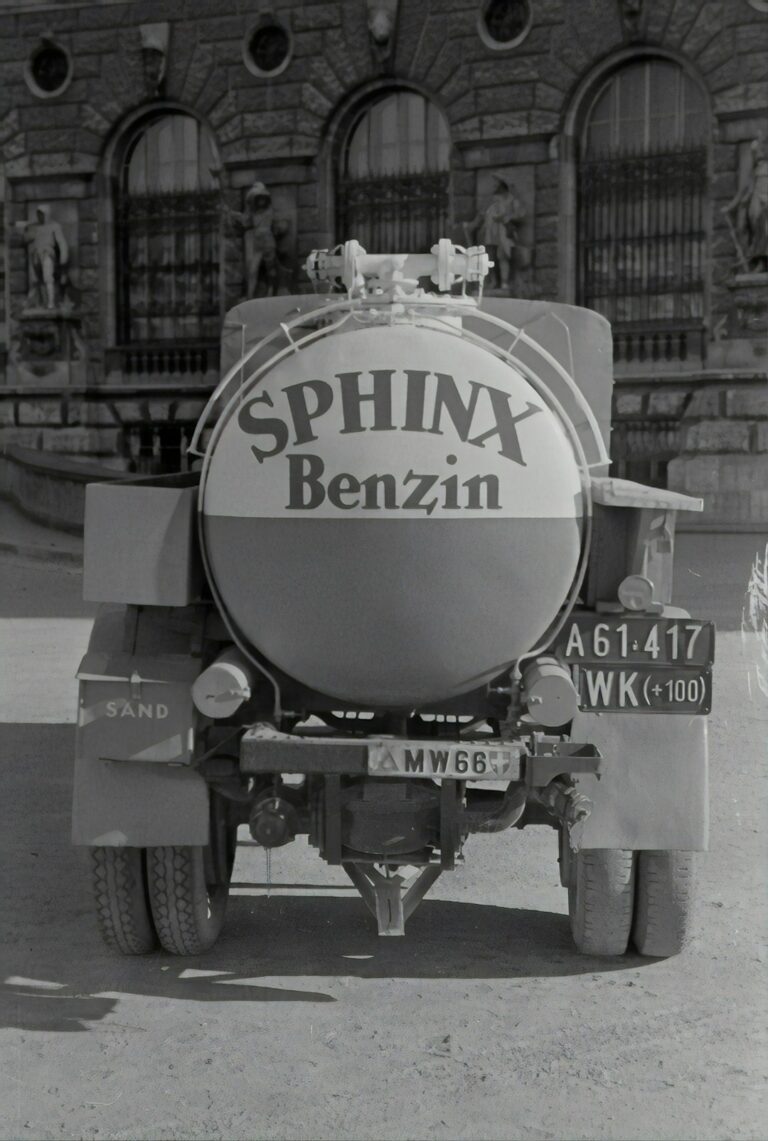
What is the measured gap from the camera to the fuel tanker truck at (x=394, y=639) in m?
4.32

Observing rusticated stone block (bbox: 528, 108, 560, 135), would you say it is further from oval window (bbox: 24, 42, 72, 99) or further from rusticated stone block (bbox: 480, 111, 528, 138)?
oval window (bbox: 24, 42, 72, 99)

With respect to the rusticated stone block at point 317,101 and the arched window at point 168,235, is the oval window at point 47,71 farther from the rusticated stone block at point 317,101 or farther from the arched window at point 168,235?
the rusticated stone block at point 317,101

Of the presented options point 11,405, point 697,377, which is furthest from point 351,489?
point 11,405

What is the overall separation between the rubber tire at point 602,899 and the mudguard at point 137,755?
51.2 inches

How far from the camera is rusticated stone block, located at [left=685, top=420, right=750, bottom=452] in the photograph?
20125 mm

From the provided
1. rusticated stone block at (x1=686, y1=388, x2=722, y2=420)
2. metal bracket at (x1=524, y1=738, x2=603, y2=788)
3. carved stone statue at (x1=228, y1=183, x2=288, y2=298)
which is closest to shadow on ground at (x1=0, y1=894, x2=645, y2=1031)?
metal bracket at (x1=524, y1=738, x2=603, y2=788)

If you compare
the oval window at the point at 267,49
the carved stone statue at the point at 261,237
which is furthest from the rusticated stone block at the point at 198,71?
the carved stone statue at the point at 261,237

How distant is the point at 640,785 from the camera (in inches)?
188

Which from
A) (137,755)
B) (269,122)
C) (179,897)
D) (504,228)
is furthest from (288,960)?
(269,122)

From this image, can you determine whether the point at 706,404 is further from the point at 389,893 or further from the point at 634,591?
the point at 389,893

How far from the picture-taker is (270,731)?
462 centimetres

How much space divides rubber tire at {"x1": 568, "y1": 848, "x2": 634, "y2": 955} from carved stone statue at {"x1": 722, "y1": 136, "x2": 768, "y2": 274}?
55.2ft

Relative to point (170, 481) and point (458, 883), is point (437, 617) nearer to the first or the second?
point (170, 481)

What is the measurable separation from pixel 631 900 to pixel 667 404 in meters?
16.7
